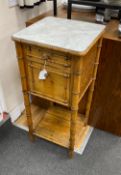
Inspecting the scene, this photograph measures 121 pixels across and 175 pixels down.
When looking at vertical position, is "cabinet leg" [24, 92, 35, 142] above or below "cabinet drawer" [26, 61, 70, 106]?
below

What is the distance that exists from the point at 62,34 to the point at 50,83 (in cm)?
27

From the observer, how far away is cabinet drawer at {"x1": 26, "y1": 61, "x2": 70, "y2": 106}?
94cm

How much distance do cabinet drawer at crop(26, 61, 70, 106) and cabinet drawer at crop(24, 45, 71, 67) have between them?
0.16 ft

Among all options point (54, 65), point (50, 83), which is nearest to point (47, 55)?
point (54, 65)

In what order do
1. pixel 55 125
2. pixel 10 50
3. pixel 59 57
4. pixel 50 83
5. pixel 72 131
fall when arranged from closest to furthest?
1. pixel 59 57
2. pixel 50 83
3. pixel 72 131
4. pixel 10 50
5. pixel 55 125

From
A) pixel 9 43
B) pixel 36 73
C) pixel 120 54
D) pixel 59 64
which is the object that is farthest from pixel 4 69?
pixel 120 54

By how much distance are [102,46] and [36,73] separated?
0.44 metres

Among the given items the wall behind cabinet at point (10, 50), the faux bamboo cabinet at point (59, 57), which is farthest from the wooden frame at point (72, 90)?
the wall behind cabinet at point (10, 50)

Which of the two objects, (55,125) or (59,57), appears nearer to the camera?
(59,57)

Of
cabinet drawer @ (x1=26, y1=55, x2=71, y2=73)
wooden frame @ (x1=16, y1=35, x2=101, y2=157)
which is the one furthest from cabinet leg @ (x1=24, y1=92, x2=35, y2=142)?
cabinet drawer @ (x1=26, y1=55, x2=71, y2=73)

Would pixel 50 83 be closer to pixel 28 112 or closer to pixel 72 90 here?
pixel 72 90

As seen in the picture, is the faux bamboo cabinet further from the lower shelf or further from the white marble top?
the lower shelf

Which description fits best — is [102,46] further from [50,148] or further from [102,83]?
[50,148]

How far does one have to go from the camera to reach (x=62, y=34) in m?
0.92
